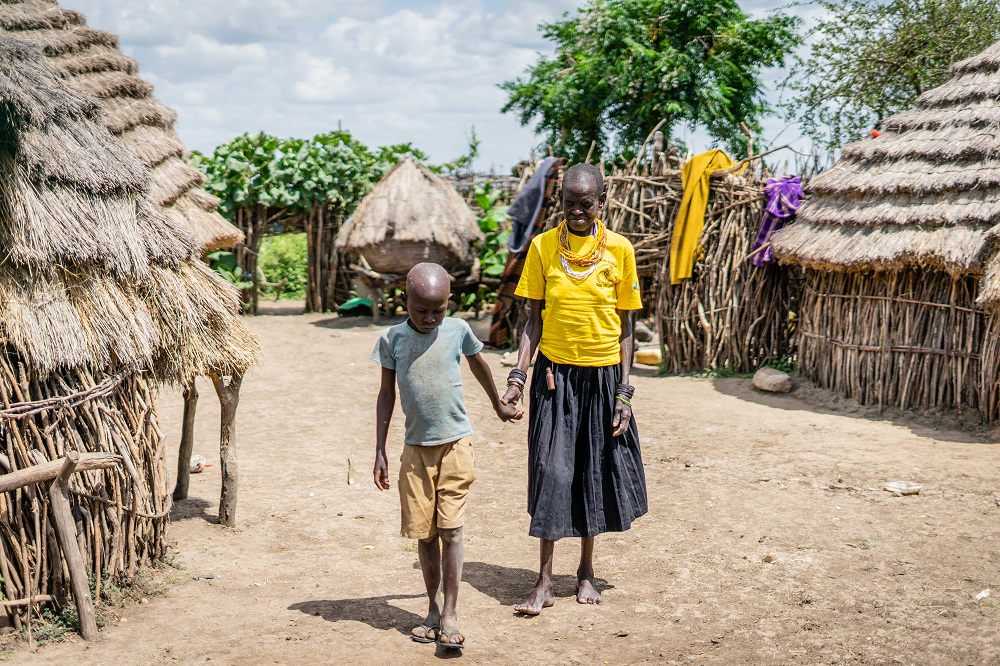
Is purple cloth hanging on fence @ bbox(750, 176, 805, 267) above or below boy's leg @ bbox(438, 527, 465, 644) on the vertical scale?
above

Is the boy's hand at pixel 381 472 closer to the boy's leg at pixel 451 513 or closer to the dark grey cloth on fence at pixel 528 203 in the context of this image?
the boy's leg at pixel 451 513

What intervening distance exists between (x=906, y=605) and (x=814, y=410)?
4529mm

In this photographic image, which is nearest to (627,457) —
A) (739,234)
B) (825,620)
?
(825,620)

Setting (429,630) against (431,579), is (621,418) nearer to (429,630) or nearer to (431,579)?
(431,579)

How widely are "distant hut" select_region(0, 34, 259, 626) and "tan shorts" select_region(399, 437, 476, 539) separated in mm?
1362

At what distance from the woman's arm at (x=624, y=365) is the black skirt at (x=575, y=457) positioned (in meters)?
0.04

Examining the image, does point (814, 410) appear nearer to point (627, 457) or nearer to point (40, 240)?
point (627, 457)

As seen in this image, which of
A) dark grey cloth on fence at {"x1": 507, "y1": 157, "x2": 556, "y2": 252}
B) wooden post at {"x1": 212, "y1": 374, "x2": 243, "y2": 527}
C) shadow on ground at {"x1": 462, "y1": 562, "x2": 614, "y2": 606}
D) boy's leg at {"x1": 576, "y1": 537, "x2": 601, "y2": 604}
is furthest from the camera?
dark grey cloth on fence at {"x1": 507, "y1": 157, "x2": 556, "y2": 252}

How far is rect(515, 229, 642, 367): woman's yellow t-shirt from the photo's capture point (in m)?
4.07

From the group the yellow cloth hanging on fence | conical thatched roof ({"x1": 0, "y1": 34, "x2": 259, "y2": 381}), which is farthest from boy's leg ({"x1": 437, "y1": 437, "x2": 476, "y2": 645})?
the yellow cloth hanging on fence

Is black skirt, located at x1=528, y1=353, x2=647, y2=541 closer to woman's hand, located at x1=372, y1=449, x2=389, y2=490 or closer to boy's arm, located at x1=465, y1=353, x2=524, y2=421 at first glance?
boy's arm, located at x1=465, y1=353, x2=524, y2=421

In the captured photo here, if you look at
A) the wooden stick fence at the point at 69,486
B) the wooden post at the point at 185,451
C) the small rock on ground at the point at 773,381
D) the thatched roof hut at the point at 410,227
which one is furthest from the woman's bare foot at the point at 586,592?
the thatched roof hut at the point at 410,227

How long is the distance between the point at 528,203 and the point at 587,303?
7725 mm

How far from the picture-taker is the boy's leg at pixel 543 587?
4117 mm
